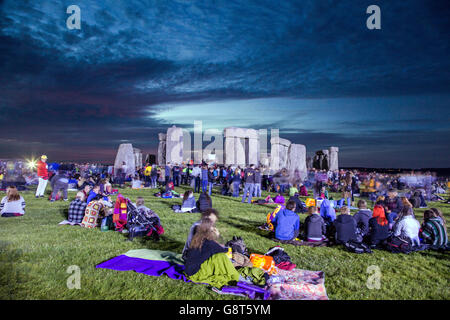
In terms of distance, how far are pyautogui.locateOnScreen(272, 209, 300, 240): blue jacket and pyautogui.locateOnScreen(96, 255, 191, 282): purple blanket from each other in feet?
9.30

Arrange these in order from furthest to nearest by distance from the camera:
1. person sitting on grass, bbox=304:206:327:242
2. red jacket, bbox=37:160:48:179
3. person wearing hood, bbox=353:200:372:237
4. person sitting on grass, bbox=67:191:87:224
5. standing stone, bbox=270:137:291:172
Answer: standing stone, bbox=270:137:291:172 → red jacket, bbox=37:160:48:179 → person sitting on grass, bbox=67:191:87:224 → person wearing hood, bbox=353:200:372:237 → person sitting on grass, bbox=304:206:327:242

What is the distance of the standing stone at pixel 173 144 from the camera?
2623 centimetres

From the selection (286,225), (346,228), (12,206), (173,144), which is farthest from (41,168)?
(173,144)

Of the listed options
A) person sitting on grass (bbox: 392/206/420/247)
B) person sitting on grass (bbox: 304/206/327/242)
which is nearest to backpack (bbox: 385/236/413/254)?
person sitting on grass (bbox: 392/206/420/247)

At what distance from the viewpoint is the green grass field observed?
15.4 feet

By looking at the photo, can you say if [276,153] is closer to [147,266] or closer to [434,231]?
[434,231]

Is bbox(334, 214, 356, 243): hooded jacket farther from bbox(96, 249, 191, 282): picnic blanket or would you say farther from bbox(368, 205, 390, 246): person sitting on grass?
bbox(96, 249, 191, 282): picnic blanket

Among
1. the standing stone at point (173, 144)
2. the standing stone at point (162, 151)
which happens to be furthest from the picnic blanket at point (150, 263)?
the standing stone at point (162, 151)

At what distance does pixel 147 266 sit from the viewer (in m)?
5.64

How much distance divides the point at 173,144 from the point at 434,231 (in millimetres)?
21253

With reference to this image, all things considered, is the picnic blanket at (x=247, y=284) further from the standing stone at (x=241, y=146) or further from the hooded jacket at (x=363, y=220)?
the standing stone at (x=241, y=146)

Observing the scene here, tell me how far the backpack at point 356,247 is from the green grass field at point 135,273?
0.15 meters
